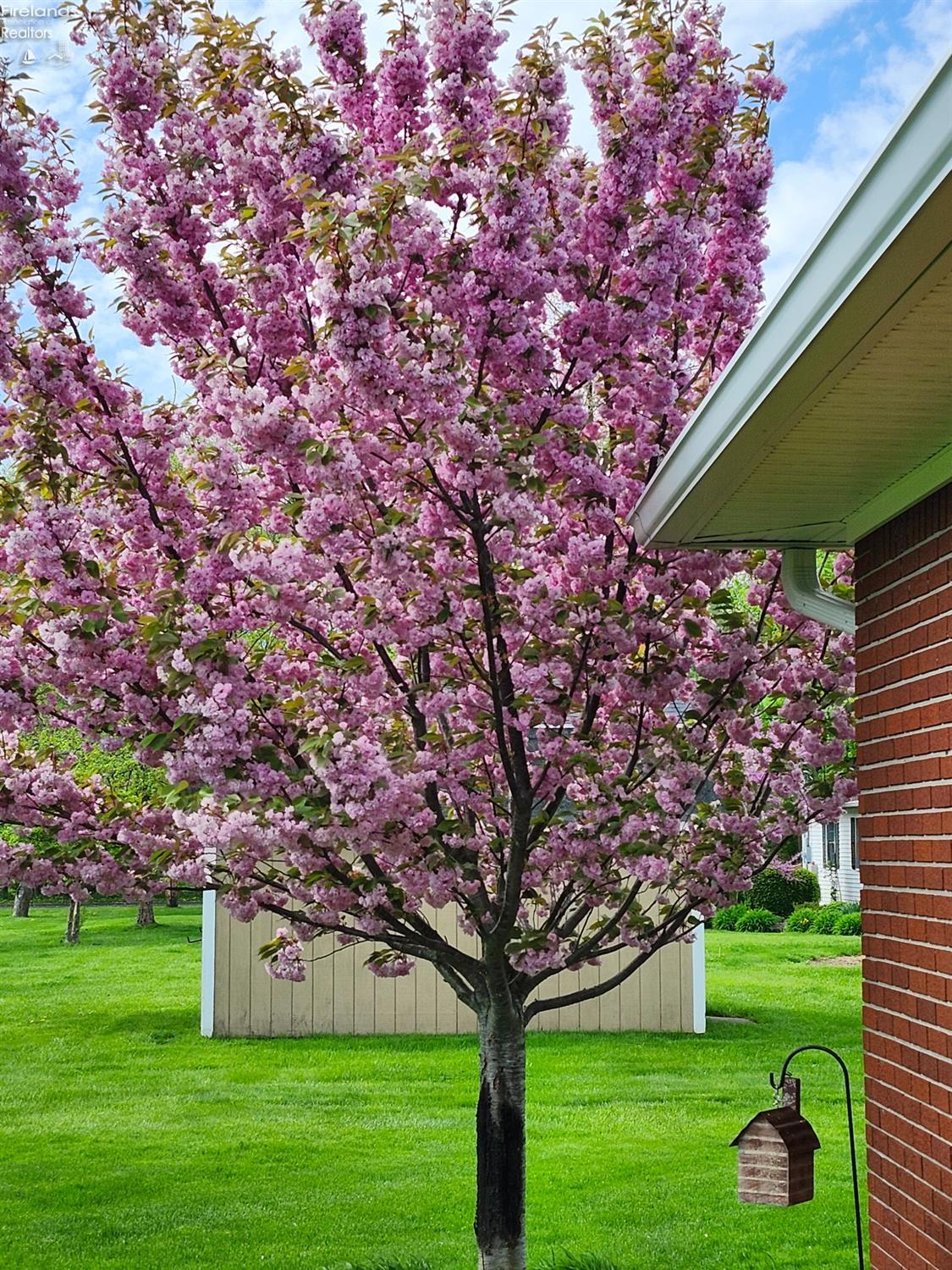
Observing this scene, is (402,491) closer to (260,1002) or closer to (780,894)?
(260,1002)

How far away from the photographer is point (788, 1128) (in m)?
3.67

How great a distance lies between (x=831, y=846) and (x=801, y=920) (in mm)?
4834

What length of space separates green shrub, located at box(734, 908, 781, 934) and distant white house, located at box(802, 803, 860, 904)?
244 centimetres

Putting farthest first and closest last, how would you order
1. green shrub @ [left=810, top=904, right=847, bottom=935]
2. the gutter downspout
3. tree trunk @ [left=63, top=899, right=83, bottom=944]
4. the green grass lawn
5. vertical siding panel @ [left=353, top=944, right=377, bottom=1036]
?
1. green shrub @ [left=810, top=904, right=847, bottom=935]
2. tree trunk @ [left=63, top=899, right=83, bottom=944]
3. vertical siding panel @ [left=353, top=944, right=377, bottom=1036]
4. the green grass lawn
5. the gutter downspout

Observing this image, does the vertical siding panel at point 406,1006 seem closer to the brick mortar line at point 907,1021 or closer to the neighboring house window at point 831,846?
the brick mortar line at point 907,1021

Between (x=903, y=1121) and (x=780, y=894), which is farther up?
(x=903, y=1121)

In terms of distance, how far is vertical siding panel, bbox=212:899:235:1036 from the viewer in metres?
10.7

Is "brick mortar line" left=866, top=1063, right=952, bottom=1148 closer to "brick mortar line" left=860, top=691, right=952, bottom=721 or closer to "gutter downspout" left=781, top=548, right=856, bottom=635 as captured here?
"brick mortar line" left=860, top=691, right=952, bottom=721

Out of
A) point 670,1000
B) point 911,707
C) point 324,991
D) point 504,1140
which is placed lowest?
point 670,1000

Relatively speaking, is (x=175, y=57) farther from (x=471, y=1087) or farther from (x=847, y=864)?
(x=847, y=864)

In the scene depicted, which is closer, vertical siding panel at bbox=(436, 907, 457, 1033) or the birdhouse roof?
the birdhouse roof

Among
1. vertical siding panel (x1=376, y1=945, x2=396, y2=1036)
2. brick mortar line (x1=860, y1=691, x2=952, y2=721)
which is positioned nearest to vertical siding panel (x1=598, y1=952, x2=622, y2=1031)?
vertical siding panel (x1=376, y1=945, x2=396, y2=1036)

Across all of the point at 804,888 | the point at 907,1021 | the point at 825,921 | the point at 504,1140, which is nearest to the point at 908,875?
the point at 907,1021

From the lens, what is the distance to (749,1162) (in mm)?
3689
